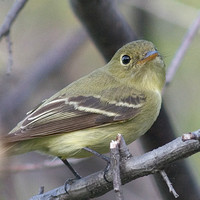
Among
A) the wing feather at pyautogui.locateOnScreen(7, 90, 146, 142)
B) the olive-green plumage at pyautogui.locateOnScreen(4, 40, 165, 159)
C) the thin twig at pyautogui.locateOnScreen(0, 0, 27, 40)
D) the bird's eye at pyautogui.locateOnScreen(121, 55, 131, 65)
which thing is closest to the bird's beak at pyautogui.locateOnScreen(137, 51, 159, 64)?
the olive-green plumage at pyautogui.locateOnScreen(4, 40, 165, 159)

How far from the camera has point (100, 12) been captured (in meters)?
4.39

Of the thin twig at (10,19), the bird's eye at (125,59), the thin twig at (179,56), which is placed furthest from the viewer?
the bird's eye at (125,59)

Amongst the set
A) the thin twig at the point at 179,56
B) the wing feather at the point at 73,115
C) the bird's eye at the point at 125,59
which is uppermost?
the bird's eye at the point at 125,59

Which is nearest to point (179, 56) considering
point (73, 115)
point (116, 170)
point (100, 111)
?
point (100, 111)

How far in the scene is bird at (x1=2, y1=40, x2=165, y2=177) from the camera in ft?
12.5

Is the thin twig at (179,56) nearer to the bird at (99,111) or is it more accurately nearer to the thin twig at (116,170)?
the bird at (99,111)

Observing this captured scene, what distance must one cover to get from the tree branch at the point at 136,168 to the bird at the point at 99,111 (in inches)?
14.0

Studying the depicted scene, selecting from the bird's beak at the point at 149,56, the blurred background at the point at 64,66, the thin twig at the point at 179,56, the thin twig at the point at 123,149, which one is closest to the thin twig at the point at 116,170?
the thin twig at the point at 123,149

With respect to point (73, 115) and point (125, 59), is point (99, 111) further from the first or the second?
point (125, 59)

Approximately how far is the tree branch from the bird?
0.36 meters

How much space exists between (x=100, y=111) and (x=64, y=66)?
8.43ft

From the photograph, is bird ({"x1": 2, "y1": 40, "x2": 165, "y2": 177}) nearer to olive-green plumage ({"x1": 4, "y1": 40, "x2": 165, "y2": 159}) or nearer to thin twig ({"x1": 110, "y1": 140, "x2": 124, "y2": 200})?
olive-green plumage ({"x1": 4, "y1": 40, "x2": 165, "y2": 159})

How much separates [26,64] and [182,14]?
2.39 metres

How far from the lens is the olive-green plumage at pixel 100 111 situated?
3.82 m
